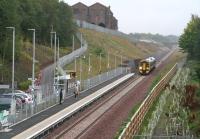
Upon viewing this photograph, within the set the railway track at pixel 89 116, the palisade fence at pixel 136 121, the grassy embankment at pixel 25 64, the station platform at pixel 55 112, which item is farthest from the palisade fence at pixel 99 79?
the palisade fence at pixel 136 121

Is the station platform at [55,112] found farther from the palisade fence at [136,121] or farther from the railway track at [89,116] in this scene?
the palisade fence at [136,121]

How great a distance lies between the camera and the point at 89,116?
161 ft

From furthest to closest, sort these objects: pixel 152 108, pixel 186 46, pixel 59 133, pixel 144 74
A: pixel 186 46
pixel 144 74
pixel 152 108
pixel 59 133

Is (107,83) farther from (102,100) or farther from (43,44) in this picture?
(43,44)

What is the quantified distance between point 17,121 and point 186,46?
9418 centimetres

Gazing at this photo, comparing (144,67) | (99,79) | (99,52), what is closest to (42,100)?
(99,79)

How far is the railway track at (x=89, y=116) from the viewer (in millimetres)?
39375

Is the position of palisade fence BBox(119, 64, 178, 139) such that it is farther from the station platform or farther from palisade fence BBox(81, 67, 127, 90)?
palisade fence BBox(81, 67, 127, 90)

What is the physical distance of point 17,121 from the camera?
41969 millimetres

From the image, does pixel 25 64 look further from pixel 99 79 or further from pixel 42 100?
pixel 42 100

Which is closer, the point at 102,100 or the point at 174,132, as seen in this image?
the point at 174,132

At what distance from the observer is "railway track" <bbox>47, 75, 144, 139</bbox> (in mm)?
39375

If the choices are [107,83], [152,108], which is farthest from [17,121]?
[107,83]

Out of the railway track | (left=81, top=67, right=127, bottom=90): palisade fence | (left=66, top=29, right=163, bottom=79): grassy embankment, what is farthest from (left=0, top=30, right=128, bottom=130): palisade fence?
(left=66, top=29, right=163, bottom=79): grassy embankment
